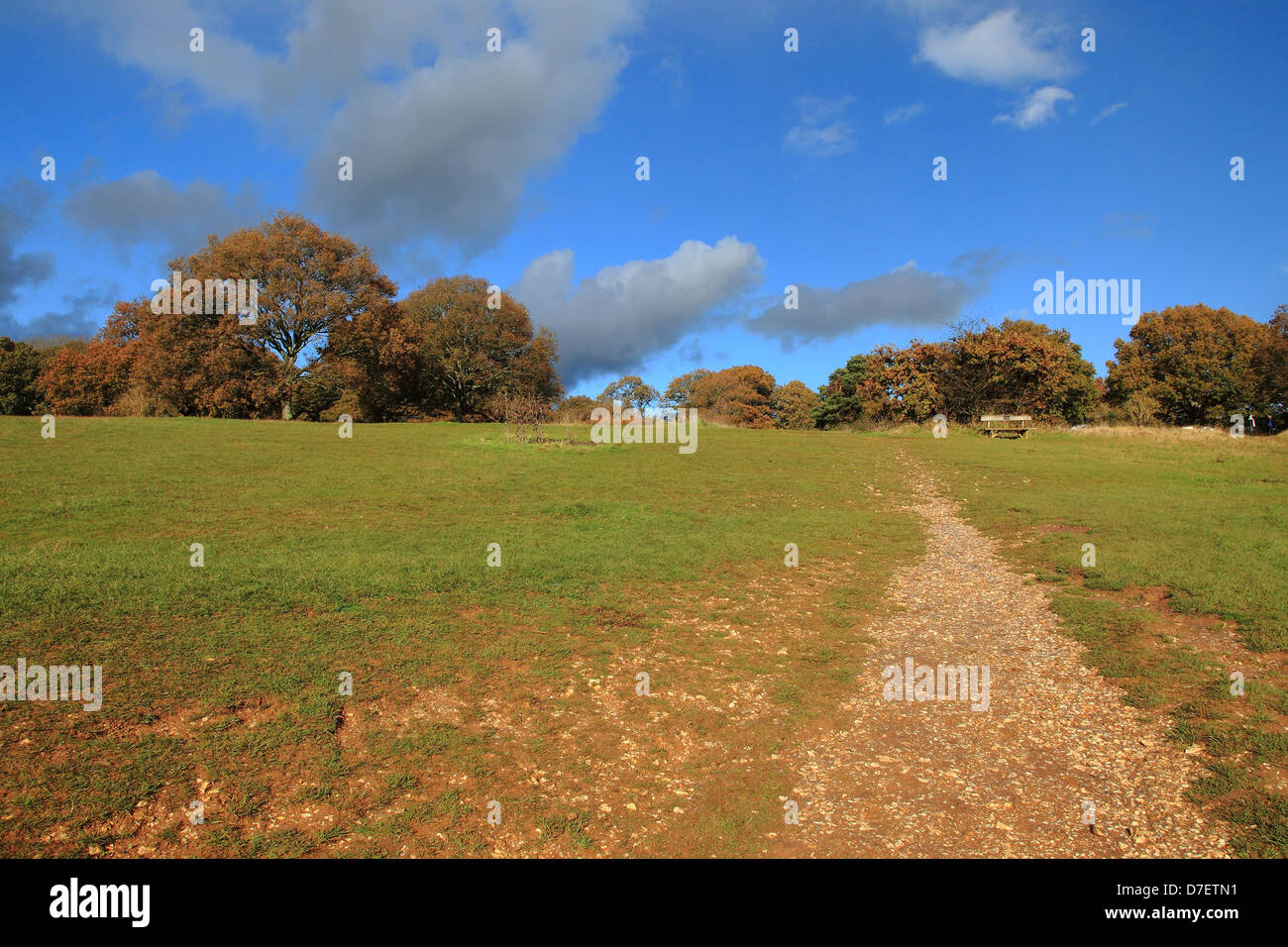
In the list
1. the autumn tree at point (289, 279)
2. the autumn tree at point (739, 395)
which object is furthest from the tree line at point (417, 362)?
the autumn tree at point (739, 395)

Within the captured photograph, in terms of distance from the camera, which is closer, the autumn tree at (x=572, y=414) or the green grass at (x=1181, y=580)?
the green grass at (x=1181, y=580)

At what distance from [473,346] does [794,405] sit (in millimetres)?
41721

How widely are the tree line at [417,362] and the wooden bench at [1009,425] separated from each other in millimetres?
5188

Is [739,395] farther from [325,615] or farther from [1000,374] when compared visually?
[325,615]

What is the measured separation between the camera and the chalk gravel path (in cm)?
458

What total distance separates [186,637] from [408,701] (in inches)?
94.9

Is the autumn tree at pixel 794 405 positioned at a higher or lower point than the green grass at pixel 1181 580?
higher

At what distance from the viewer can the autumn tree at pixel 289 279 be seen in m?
35.8

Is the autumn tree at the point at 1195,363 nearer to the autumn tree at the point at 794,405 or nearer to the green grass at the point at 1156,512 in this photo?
the autumn tree at the point at 794,405

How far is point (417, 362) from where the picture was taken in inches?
1842

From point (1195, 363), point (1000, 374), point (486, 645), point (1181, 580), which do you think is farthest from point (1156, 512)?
point (1195, 363)

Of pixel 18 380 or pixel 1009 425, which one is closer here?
pixel 1009 425

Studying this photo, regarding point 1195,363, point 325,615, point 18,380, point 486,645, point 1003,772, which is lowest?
point 1003,772
